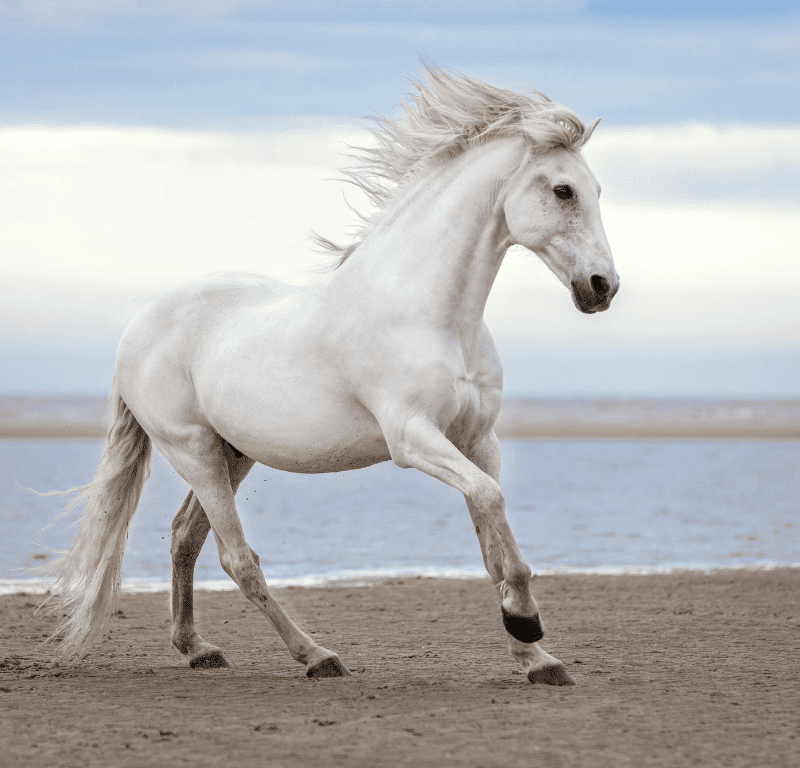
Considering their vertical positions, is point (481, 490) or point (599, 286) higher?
point (599, 286)

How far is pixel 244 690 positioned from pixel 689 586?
5109 millimetres

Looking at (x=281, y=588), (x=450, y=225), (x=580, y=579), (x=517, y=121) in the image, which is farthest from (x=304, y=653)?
(x=580, y=579)

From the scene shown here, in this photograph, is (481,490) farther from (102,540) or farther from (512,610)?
(102,540)

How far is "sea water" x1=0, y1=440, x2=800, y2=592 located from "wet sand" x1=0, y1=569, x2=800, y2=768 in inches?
41.8

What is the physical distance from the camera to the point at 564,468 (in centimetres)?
2706

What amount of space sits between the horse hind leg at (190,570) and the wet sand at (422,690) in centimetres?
12

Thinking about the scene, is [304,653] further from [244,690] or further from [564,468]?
[564,468]

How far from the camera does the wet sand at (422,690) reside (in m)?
4.20

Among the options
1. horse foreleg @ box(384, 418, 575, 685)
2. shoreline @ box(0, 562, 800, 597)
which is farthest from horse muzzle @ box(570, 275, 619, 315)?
shoreline @ box(0, 562, 800, 597)

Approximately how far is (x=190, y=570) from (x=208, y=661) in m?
Answer: 0.56

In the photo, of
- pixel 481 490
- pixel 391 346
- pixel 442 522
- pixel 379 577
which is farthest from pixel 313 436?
pixel 442 522

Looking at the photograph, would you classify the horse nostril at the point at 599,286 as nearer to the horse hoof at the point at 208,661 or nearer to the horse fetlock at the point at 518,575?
the horse fetlock at the point at 518,575

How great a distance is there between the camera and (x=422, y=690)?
5.38 metres

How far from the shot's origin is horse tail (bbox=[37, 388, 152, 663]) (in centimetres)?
636
